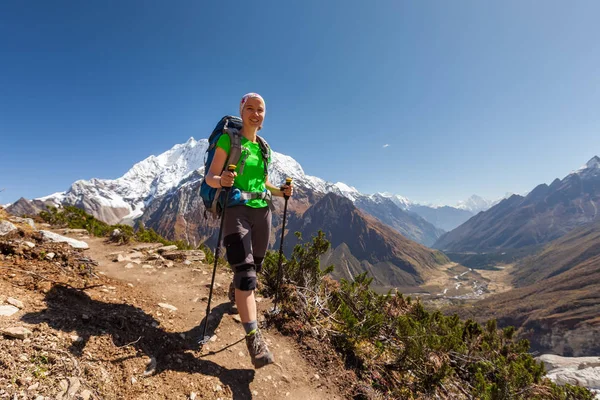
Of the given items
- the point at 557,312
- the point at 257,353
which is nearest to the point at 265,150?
the point at 257,353

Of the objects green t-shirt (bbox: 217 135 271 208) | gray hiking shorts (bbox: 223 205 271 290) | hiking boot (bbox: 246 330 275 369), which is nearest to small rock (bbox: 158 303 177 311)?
gray hiking shorts (bbox: 223 205 271 290)

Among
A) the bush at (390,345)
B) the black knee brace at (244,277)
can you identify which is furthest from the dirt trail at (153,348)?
the black knee brace at (244,277)

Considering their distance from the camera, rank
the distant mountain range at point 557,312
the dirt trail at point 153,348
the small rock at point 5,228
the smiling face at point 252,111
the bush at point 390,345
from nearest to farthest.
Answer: the dirt trail at point 153,348 < the smiling face at point 252,111 < the bush at point 390,345 < the small rock at point 5,228 < the distant mountain range at point 557,312

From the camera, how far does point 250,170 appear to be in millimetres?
4664

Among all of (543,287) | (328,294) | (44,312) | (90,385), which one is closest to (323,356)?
(328,294)

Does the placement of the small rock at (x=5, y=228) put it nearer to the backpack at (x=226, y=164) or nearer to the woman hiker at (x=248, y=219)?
the backpack at (x=226, y=164)

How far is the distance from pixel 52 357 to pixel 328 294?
582 centimetres

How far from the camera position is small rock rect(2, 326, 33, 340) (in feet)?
9.45

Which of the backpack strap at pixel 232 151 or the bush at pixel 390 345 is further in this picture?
the bush at pixel 390 345

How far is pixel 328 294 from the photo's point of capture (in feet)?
24.8

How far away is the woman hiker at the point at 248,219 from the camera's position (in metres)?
4.07

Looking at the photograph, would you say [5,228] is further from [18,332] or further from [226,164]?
[226,164]

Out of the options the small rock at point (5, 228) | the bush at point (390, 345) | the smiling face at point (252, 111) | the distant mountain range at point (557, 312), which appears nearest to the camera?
the smiling face at point (252, 111)

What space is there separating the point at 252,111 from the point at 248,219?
189 centimetres
